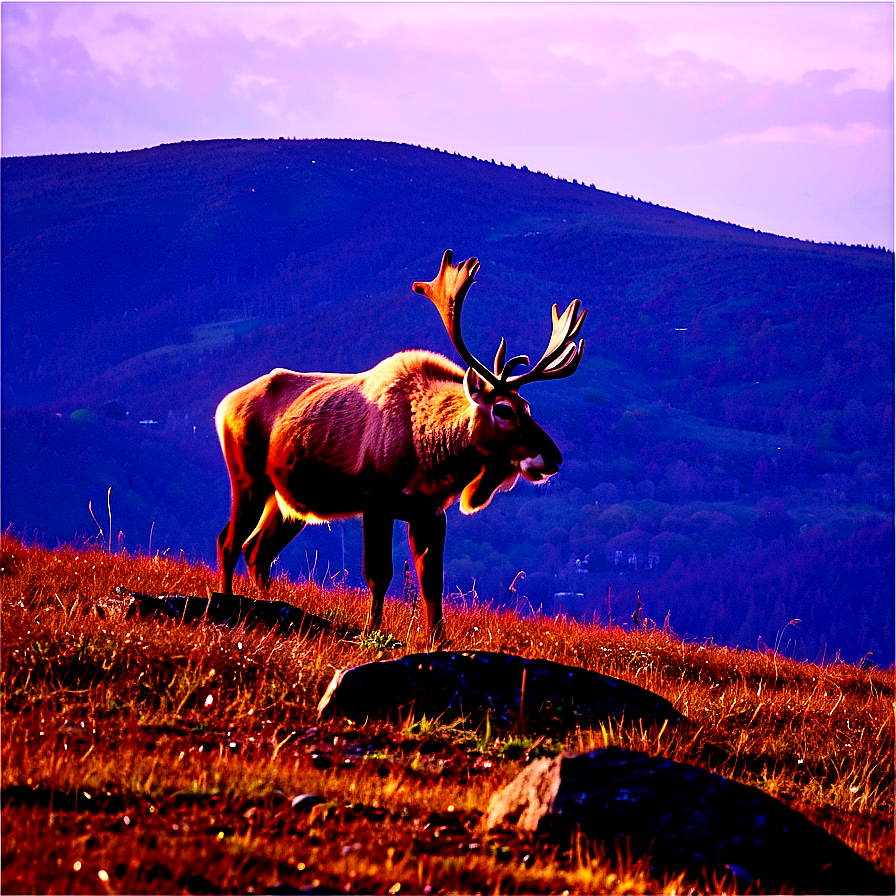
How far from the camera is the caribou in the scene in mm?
9195

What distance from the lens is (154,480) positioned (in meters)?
166

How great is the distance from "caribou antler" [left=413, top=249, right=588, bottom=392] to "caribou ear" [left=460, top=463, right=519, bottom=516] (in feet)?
2.21

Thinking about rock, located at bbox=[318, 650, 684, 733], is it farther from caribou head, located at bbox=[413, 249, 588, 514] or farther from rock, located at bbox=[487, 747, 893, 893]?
caribou head, located at bbox=[413, 249, 588, 514]

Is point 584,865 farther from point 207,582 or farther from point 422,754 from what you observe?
point 207,582

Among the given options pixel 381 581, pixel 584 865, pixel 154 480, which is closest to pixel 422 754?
A: pixel 584 865

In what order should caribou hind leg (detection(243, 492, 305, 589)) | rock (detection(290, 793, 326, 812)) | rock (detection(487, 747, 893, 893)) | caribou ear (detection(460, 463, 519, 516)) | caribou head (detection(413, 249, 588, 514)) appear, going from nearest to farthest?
rock (detection(487, 747, 893, 893)) < rock (detection(290, 793, 326, 812)) < caribou head (detection(413, 249, 588, 514)) < caribou ear (detection(460, 463, 519, 516)) < caribou hind leg (detection(243, 492, 305, 589))

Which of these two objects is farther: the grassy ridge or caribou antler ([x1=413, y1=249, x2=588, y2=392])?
caribou antler ([x1=413, y1=249, x2=588, y2=392])

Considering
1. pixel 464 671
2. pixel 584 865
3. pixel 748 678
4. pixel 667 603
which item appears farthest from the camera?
pixel 667 603

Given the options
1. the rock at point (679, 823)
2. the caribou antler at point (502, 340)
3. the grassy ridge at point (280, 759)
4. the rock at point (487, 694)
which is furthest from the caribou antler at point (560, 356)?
the rock at point (679, 823)

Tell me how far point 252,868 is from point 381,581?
542cm

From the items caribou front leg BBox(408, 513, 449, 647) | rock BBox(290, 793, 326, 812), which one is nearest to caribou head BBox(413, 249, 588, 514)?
caribou front leg BBox(408, 513, 449, 647)

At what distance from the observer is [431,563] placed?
9242mm

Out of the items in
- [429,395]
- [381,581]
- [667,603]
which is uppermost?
[429,395]

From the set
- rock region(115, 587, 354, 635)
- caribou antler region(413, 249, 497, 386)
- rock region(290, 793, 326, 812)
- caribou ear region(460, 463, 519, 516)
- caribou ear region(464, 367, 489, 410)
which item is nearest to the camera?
rock region(290, 793, 326, 812)
